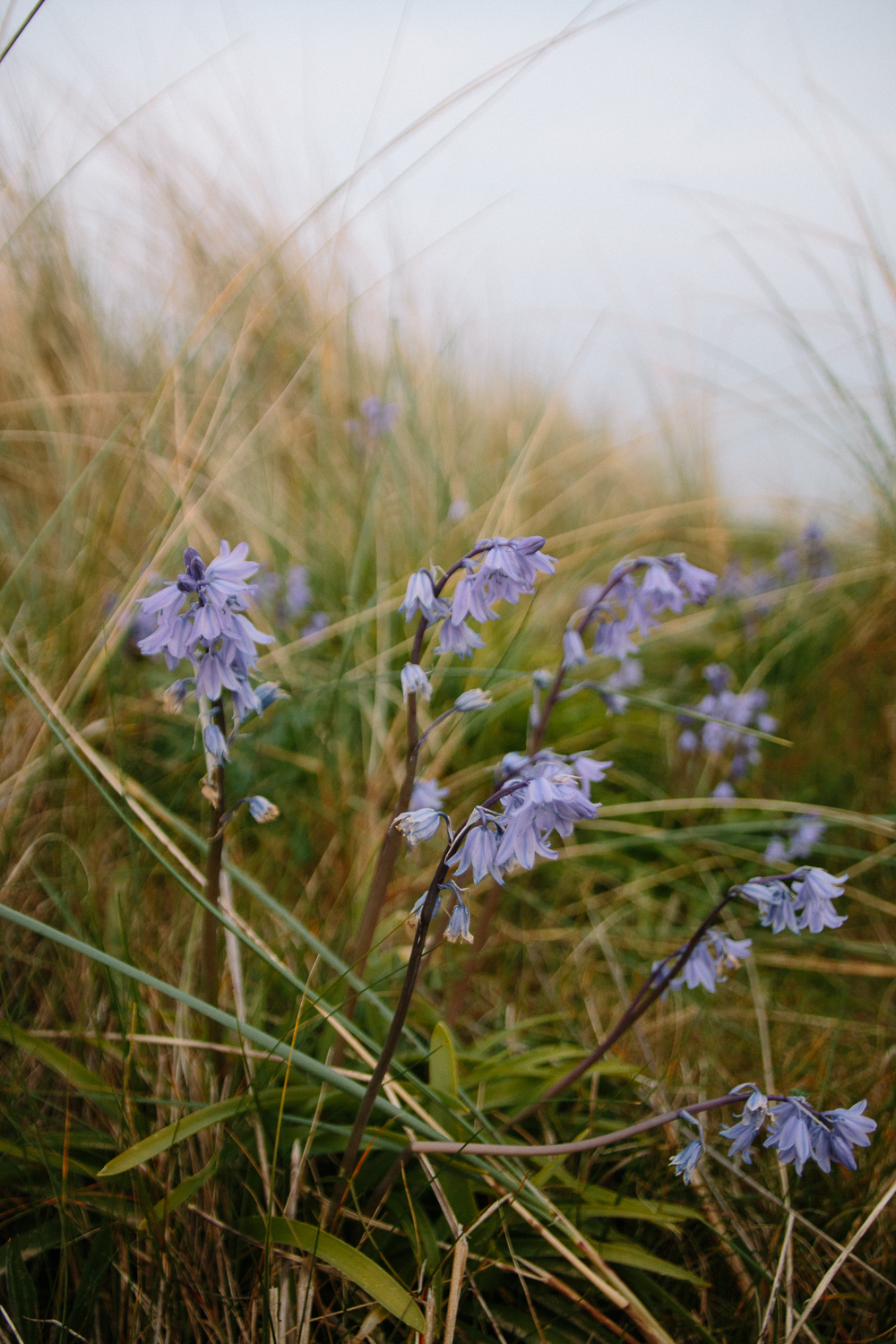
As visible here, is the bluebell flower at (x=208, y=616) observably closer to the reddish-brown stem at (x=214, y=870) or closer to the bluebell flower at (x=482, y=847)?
the reddish-brown stem at (x=214, y=870)

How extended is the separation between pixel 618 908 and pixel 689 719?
892 millimetres

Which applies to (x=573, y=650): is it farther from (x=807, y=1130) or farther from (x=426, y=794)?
(x=807, y=1130)

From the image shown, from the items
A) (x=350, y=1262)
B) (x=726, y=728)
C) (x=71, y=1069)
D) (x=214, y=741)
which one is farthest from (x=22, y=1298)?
(x=726, y=728)

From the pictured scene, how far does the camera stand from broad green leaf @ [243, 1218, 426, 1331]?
1.35 m

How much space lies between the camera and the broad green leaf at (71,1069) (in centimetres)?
167

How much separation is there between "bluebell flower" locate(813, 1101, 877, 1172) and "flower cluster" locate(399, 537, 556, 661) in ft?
3.43

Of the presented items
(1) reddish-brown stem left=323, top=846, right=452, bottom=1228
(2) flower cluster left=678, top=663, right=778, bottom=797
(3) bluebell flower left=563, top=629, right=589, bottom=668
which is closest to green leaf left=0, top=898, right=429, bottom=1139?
(1) reddish-brown stem left=323, top=846, right=452, bottom=1228

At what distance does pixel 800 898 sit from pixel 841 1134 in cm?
40

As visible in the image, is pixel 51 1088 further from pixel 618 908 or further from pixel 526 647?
pixel 526 647

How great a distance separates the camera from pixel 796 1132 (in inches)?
52.7

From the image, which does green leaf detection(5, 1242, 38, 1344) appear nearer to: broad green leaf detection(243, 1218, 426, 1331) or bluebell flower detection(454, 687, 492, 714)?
broad green leaf detection(243, 1218, 426, 1331)

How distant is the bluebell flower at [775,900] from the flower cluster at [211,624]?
3.36 ft

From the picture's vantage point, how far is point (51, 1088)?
189cm

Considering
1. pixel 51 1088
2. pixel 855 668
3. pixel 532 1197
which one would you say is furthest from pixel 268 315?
pixel 532 1197
